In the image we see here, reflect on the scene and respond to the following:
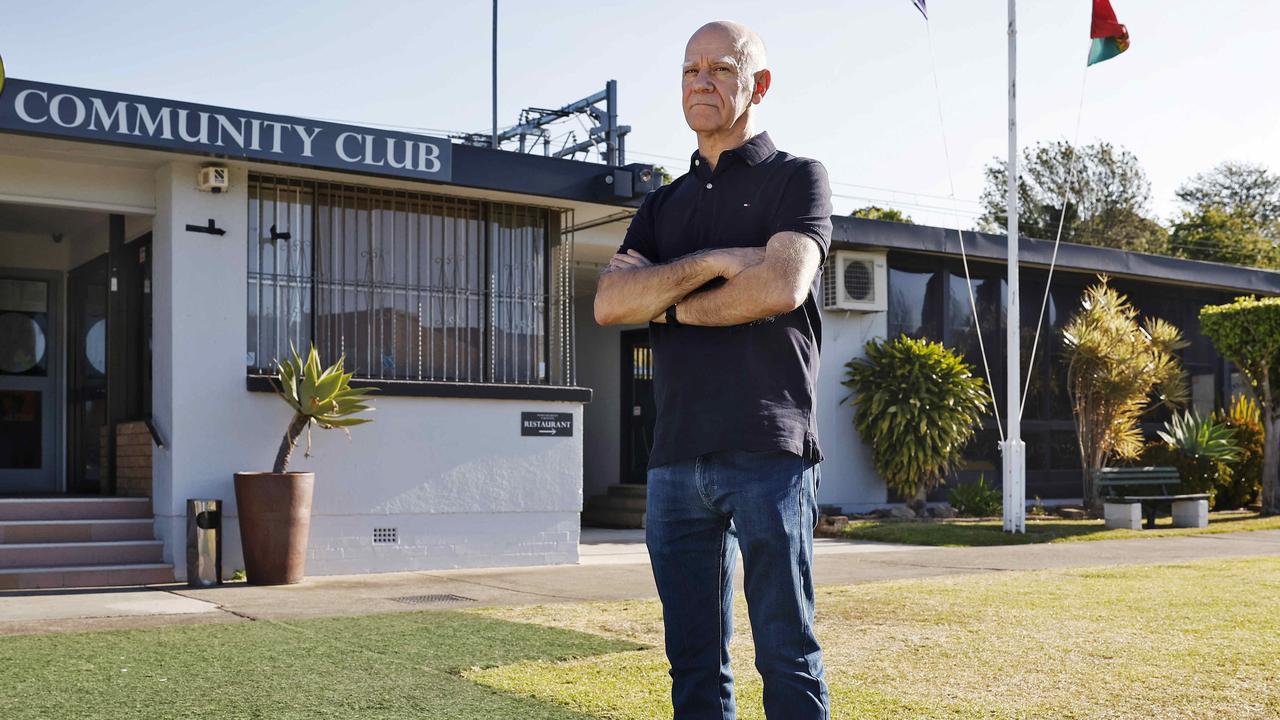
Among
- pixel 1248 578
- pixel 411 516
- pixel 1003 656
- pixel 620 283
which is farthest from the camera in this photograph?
pixel 411 516

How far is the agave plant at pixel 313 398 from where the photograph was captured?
28.0 ft

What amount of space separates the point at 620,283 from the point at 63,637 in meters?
4.34

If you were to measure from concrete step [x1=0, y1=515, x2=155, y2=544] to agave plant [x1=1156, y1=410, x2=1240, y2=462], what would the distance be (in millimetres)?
11203

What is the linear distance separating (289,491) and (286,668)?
12.2ft

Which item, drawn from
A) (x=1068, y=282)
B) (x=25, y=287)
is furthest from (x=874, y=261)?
(x=25, y=287)

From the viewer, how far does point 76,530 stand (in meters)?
8.81

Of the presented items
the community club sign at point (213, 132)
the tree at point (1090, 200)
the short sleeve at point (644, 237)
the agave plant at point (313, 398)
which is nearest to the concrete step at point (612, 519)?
the agave plant at point (313, 398)

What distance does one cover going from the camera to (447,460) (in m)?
9.75

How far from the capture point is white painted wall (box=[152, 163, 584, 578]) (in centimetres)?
885

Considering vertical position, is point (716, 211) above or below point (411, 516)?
above

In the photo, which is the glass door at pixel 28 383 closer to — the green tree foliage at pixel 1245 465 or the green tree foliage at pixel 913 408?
the green tree foliage at pixel 913 408

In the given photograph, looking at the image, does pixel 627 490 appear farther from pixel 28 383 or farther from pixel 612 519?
pixel 28 383

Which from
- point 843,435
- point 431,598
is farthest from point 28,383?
point 843,435

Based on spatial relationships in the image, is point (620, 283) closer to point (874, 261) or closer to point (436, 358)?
point (436, 358)
